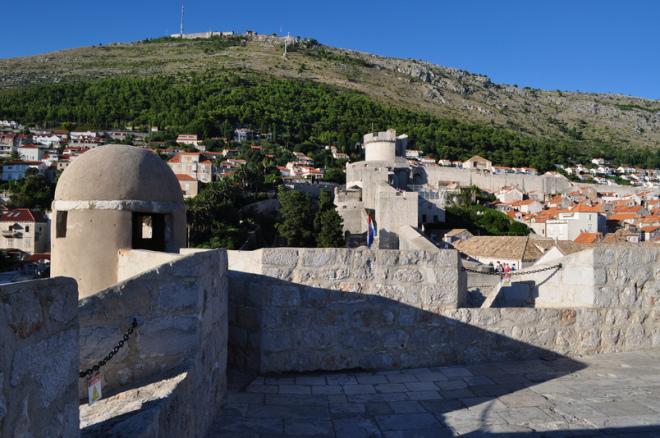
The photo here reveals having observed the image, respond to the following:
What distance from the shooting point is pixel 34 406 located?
1479mm

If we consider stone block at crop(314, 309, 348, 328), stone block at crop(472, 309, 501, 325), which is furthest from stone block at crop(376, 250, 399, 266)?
stone block at crop(472, 309, 501, 325)

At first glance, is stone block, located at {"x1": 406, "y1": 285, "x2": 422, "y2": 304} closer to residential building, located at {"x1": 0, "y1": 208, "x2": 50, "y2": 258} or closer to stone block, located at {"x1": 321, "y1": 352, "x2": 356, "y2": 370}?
stone block, located at {"x1": 321, "y1": 352, "x2": 356, "y2": 370}

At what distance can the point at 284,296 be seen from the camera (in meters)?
4.22

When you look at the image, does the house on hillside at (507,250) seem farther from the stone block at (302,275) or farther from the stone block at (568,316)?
the stone block at (302,275)

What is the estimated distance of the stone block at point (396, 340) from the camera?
14.4ft

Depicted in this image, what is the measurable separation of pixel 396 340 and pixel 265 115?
317 feet

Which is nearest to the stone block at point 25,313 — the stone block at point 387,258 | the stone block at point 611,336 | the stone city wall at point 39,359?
the stone city wall at point 39,359

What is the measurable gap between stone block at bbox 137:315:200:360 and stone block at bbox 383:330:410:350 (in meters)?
2.00

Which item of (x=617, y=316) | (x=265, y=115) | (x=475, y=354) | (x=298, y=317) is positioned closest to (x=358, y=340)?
(x=298, y=317)

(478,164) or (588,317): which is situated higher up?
(478,164)

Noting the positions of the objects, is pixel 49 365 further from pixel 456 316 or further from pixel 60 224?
pixel 60 224

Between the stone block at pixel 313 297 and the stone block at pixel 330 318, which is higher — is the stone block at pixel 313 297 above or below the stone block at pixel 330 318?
above

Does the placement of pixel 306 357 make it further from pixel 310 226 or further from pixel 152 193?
pixel 310 226

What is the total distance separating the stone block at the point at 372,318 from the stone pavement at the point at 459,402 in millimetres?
444
